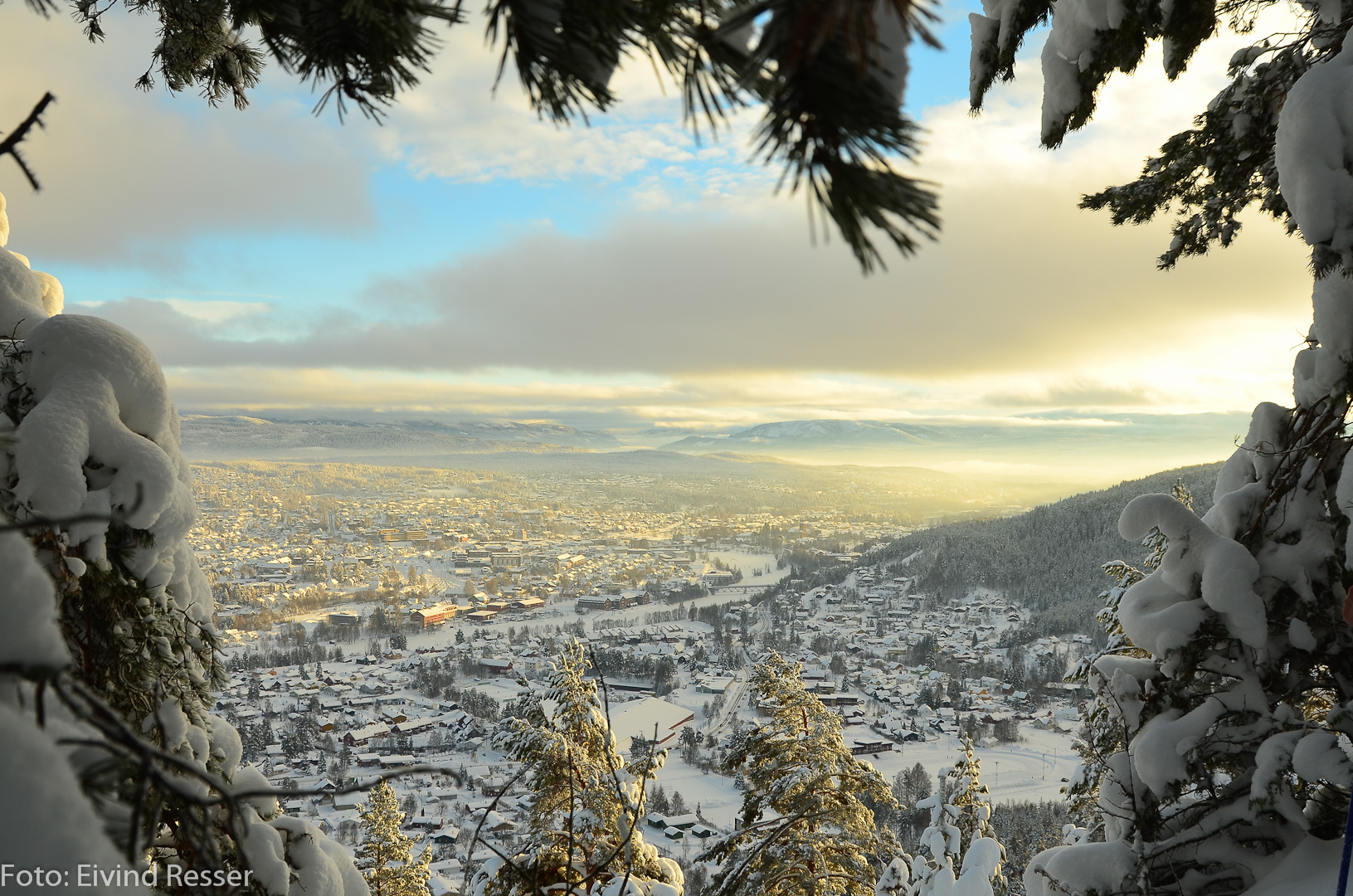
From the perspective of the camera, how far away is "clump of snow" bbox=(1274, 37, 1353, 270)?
2.26 meters

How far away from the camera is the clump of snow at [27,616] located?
765 millimetres

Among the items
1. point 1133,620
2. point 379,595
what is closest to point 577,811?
point 1133,620

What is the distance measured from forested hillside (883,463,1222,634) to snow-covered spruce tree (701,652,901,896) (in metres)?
48.7

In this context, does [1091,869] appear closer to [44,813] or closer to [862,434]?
[44,813]

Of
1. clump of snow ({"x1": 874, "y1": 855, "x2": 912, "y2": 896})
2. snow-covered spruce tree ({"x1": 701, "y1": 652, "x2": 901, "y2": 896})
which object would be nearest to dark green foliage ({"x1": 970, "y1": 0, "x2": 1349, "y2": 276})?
snow-covered spruce tree ({"x1": 701, "y1": 652, "x2": 901, "y2": 896})

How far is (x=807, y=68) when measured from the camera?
89 centimetres

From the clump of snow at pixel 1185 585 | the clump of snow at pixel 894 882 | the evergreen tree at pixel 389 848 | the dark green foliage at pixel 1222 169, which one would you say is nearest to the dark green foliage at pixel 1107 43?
the dark green foliage at pixel 1222 169

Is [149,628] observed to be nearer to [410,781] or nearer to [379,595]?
[410,781]

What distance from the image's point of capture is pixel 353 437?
148 metres

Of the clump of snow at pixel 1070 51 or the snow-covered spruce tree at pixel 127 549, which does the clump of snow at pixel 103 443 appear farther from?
the clump of snow at pixel 1070 51

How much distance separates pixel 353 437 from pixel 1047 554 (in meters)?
137

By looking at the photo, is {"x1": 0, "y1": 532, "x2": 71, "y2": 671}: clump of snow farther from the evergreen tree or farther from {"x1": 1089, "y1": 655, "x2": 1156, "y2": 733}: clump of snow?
the evergreen tree

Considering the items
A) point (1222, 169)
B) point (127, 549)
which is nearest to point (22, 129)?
point (127, 549)

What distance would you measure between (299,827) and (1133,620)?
12.8 ft
